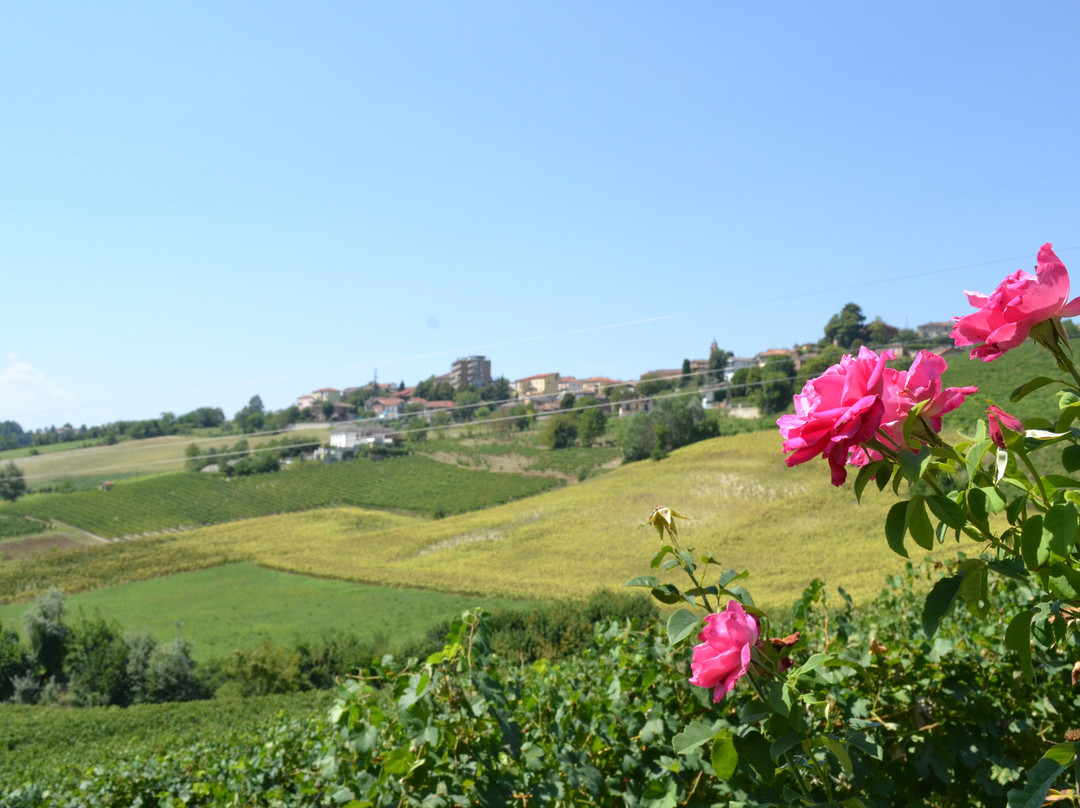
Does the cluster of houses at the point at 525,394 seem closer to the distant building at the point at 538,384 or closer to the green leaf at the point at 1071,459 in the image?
the distant building at the point at 538,384

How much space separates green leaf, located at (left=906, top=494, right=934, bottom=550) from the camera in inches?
16.4

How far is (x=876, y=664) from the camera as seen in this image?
3.44 feet

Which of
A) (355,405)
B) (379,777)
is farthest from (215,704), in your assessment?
(355,405)

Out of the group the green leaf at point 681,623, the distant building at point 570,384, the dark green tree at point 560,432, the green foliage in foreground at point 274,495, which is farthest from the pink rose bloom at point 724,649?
the distant building at point 570,384

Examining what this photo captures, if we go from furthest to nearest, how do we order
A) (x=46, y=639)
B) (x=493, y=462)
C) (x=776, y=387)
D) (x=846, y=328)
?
→ (x=493, y=462)
(x=846, y=328)
(x=776, y=387)
(x=46, y=639)

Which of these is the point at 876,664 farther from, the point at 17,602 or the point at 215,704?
the point at 17,602

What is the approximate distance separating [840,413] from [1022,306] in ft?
0.48

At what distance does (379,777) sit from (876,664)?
71cm

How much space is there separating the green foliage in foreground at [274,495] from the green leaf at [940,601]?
31849 millimetres

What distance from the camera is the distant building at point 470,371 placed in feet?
132

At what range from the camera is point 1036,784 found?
37cm

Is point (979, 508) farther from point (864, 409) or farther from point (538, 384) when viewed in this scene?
point (538, 384)

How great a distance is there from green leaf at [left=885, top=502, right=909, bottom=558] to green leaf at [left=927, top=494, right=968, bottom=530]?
0.08ft

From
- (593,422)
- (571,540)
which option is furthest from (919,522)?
(593,422)
